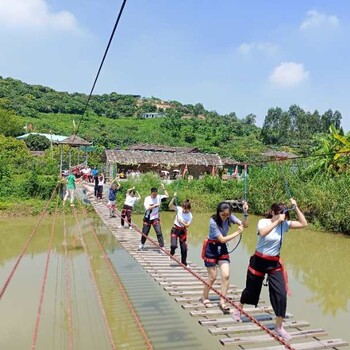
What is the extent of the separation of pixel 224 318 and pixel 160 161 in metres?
22.1

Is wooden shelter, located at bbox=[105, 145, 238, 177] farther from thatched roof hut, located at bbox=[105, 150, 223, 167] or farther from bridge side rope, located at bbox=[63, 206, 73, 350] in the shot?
bridge side rope, located at bbox=[63, 206, 73, 350]

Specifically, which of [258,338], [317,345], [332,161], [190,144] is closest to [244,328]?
[258,338]

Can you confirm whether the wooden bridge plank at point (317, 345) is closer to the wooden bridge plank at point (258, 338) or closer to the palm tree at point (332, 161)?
the wooden bridge plank at point (258, 338)

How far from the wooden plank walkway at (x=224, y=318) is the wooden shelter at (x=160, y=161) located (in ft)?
55.5

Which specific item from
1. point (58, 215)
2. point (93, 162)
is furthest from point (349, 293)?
point (93, 162)

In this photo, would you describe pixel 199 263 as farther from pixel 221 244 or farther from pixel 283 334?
pixel 283 334

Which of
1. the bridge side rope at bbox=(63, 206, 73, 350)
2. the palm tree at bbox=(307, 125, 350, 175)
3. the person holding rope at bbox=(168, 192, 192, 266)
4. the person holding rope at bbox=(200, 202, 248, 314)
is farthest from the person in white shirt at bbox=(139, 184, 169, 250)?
the palm tree at bbox=(307, 125, 350, 175)

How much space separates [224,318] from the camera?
412cm

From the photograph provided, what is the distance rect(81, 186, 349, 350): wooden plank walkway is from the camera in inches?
145

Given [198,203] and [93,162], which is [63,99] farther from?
[198,203]

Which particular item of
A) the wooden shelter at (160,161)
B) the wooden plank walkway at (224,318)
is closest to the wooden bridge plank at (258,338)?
the wooden plank walkway at (224,318)

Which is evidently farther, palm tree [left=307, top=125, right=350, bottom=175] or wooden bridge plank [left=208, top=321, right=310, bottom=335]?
palm tree [left=307, top=125, right=350, bottom=175]

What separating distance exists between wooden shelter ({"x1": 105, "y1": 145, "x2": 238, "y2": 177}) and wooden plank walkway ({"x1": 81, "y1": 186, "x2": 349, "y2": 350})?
55.5ft

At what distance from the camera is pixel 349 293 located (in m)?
7.71
